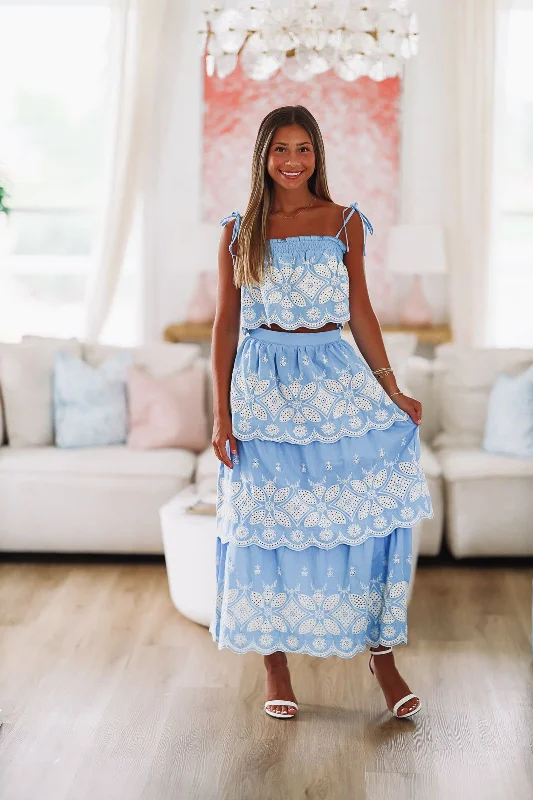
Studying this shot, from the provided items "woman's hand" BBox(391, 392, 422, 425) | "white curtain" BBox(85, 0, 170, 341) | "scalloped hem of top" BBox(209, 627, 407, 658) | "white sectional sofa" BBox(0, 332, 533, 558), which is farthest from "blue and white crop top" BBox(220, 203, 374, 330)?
"white curtain" BBox(85, 0, 170, 341)

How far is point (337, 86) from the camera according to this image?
4992 mm

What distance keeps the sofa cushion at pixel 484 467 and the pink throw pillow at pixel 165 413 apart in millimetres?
1067

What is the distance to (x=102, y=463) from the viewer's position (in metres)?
3.95

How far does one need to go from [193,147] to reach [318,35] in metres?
1.86

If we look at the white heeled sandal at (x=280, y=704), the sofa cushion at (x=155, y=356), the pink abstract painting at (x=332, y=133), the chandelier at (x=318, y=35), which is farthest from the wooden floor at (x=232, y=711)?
the pink abstract painting at (x=332, y=133)

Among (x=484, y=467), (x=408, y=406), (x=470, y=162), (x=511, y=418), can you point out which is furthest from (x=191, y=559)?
(x=470, y=162)

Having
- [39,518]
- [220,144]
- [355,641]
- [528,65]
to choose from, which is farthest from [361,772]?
[528,65]

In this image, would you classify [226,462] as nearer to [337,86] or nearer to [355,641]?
[355,641]

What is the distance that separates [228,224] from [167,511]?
1.16 m

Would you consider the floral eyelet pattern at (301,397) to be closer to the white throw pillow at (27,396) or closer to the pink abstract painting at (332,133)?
the white throw pillow at (27,396)

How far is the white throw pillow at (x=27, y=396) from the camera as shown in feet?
13.9

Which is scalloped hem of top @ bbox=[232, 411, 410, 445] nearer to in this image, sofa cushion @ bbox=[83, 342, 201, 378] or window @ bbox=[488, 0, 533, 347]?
sofa cushion @ bbox=[83, 342, 201, 378]

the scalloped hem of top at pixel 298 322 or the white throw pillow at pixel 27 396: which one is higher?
the scalloped hem of top at pixel 298 322

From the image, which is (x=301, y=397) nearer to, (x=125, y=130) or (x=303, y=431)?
(x=303, y=431)
